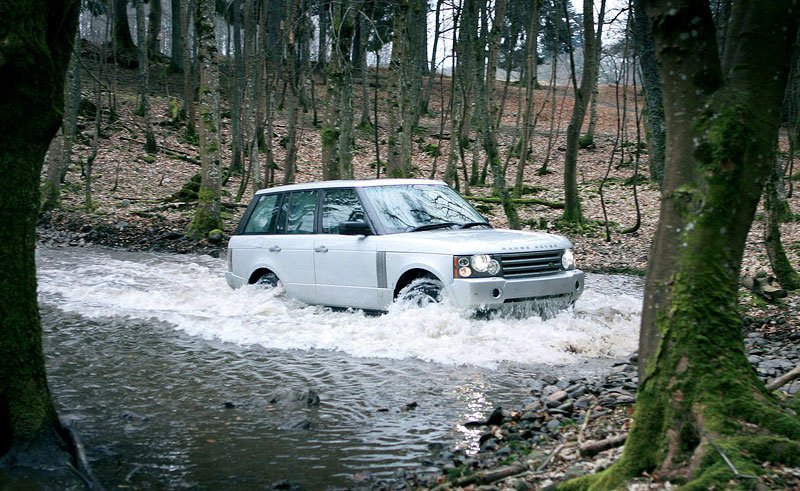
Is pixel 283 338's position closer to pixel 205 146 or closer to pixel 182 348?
pixel 182 348

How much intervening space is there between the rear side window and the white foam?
885mm

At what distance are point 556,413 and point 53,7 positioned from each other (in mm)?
4586

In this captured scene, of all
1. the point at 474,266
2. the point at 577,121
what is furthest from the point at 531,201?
the point at 474,266

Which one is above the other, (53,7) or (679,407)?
(53,7)

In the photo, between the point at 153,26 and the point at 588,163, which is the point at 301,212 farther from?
the point at 153,26

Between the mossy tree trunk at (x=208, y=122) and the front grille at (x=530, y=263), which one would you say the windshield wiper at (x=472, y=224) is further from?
the mossy tree trunk at (x=208, y=122)

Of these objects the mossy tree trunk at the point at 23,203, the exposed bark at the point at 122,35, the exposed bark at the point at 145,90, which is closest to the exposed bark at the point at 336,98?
the mossy tree trunk at the point at 23,203

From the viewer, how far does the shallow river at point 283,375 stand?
5461 millimetres

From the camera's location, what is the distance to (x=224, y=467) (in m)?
5.26

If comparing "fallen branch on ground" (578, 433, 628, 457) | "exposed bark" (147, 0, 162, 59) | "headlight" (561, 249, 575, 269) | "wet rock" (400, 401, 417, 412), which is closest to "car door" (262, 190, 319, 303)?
"headlight" (561, 249, 575, 269)

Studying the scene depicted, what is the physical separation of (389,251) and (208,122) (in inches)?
398

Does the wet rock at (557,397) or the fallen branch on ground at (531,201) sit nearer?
the wet rock at (557,397)

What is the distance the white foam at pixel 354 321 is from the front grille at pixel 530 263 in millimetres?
536

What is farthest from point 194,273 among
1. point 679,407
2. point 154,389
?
point 679,407
